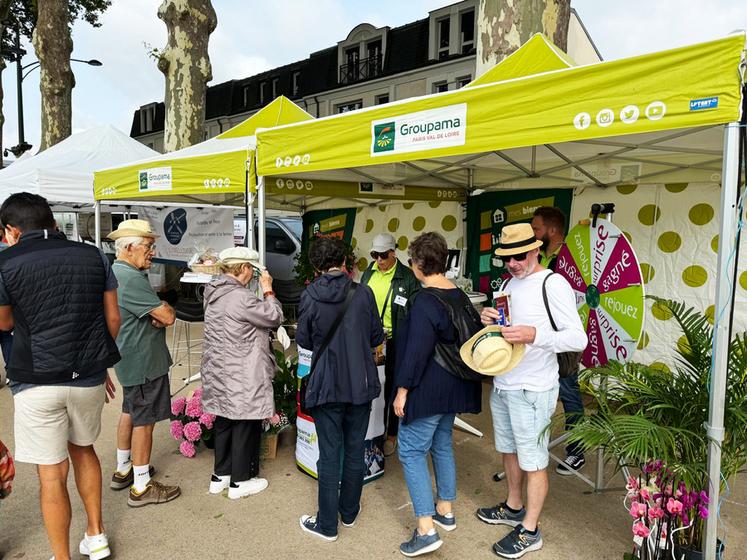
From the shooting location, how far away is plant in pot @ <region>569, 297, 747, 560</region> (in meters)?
1.98

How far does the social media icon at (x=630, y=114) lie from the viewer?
2012mm

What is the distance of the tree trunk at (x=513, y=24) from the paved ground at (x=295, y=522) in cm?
360

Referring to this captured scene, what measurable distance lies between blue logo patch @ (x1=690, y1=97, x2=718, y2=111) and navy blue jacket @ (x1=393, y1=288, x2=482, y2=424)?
1198mm

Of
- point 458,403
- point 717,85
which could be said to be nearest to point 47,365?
point 458,403

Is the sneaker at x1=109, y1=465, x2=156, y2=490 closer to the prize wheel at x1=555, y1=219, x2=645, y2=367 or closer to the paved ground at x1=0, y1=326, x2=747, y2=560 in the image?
the paved ground at x1=0, y1=326, x2=747, y2=560

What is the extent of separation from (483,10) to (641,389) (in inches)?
153

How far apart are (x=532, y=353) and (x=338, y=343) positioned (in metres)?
0.92

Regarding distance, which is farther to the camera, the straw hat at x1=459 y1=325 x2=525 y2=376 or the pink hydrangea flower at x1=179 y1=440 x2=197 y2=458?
the pink hydrangea flower at x1=179 y1=440 x2=197 y2=458

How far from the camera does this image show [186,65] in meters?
9.20

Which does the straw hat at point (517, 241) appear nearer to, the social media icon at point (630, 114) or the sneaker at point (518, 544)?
the social media icon at point (630, 114)

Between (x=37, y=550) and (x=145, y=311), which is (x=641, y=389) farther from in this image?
(x=37, y=550)

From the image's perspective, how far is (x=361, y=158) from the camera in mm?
3029

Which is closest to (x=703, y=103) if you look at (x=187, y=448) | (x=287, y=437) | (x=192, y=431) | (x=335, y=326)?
(x=335, y=326)

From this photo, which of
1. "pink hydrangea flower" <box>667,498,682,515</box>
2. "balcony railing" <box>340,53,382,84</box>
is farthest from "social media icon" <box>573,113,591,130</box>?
"balcony railing" <box>340,53,382,84</box>
